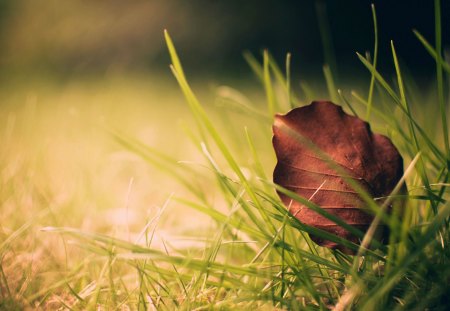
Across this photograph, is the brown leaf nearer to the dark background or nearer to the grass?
the grass

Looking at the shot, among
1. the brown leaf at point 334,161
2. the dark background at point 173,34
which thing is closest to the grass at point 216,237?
the brown leaf at point 334,161

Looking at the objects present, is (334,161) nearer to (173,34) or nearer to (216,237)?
(216,237)

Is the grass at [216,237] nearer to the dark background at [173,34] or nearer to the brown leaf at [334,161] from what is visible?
the brown leaf at [334,161]

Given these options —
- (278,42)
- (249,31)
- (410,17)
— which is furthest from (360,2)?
(249,31)

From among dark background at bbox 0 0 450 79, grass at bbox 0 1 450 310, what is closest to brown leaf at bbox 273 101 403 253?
grass at bbox 0 1 450 310

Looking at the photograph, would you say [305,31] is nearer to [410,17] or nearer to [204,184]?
[410,17]

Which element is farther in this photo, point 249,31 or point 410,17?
point 249,31
